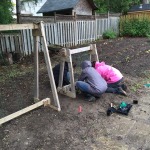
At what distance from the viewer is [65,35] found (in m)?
11.1

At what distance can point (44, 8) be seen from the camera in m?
23.7

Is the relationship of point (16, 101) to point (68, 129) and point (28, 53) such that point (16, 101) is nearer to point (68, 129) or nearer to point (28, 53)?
point (68, 129)

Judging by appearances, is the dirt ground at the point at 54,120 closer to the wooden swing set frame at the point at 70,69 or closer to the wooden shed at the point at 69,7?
the wooden swing set frame at the point at 70,69

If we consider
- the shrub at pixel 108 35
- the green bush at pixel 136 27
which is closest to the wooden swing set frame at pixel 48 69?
the shrub at pixel 108 35

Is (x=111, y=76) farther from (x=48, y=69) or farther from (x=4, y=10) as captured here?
(x=4, y=10)

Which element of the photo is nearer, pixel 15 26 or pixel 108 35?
pixel 15 26

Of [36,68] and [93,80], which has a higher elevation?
[36,68]

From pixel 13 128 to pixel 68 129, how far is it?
37.2 inches

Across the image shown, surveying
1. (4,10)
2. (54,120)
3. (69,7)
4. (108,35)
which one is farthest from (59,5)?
(54,120)

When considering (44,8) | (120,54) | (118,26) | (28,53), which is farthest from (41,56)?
(44,8)

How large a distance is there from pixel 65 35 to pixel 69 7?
9.66m

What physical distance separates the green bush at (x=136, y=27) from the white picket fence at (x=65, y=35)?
678 mm

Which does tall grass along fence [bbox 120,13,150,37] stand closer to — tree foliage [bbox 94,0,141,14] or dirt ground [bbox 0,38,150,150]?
tree foliage [bbox 94,0,141,14]

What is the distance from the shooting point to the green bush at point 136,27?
48.9ft
